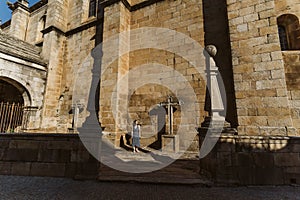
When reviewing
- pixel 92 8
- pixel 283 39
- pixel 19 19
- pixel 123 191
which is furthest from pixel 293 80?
pixel 19 19

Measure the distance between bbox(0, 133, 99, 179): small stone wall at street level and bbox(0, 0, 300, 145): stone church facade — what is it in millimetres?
2715

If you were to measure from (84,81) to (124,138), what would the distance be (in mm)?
4113

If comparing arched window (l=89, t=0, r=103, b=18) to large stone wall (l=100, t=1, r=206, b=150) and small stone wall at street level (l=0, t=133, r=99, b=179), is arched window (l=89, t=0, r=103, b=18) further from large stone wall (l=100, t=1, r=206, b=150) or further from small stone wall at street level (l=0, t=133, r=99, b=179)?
small stone wall at street level (l=0, t=133, r=99, b=179)

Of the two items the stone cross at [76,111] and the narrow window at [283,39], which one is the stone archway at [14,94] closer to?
the stone cross at [76,111]

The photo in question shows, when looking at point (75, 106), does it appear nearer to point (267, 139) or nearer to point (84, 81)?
point (84, 81)

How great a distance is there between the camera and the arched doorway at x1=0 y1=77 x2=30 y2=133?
7.20m

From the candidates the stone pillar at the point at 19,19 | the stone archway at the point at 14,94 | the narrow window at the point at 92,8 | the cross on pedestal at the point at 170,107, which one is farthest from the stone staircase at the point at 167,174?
the stone pillar at the point at 19,19

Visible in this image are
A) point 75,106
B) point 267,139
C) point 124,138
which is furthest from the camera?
point 75,106

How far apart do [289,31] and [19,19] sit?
1748 cm

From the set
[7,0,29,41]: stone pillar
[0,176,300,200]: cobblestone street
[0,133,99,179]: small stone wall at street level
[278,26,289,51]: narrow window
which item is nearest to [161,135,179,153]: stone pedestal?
[0,176,300,200]: cobblestone street

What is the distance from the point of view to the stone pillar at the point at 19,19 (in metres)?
12.7

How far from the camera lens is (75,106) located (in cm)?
824

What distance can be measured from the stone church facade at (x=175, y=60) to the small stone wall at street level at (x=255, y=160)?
1245mm

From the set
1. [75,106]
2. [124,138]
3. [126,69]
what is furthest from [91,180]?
[75,106]
